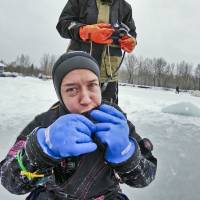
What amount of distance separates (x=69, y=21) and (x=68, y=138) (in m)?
1.66

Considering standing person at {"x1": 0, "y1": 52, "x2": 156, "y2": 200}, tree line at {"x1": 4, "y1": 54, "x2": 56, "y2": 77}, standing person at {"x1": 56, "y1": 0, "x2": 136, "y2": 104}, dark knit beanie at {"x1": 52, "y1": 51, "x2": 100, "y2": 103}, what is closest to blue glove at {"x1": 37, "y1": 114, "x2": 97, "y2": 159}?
standing person at {"x1": 0, "y1": 52, "x2": 156, "y2": 200}

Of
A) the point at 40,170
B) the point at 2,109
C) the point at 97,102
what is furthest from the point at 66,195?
the point at 2,109

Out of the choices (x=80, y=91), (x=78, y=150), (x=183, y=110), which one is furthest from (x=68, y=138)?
(x=183, y=110)

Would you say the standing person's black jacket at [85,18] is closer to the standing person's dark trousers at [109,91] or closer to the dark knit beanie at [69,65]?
the standing person's dark trousers at [109,91]

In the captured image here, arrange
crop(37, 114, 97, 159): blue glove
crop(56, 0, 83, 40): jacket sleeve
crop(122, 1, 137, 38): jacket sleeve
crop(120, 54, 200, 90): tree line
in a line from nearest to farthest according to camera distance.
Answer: crop(37, 114, 97, 159): blue glove → crop(56, 0, 83, 40): jacket sleeve → crop(122, 1, 137, 38): jacket sleeve → crop(120, 54, 200, 90): tree line

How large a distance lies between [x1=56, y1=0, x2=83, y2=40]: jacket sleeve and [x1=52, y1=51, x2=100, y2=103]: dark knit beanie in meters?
1.04

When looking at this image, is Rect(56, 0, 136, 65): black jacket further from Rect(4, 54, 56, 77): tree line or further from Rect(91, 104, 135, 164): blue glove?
Rect(4, 54, 56, 77): tree line

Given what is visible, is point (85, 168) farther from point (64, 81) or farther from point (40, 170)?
point (64, 81)

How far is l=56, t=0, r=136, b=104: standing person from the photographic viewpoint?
2.70 metres

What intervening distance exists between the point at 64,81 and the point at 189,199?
1.55 metres

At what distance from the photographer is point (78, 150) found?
1237mm

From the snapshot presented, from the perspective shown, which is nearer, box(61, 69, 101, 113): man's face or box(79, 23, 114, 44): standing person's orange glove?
box(61, 69, 101, 113): man's face

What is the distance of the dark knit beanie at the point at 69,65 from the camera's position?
155cm

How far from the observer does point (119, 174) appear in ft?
5.01
